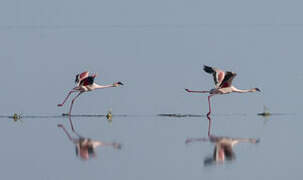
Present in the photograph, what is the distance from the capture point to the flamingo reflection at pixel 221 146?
1986 cm

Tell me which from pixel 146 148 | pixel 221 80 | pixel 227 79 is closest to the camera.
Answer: pixel 146 148

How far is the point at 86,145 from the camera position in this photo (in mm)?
22047

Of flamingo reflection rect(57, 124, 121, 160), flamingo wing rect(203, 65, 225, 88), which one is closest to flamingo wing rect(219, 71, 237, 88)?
flamingo wing rect(203, 65, 225, 88)

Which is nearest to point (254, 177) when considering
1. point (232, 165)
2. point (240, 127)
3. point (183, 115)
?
point (232, 165)

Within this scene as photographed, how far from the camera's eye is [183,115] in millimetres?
29391

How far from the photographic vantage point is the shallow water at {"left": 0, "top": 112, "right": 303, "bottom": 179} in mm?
18500

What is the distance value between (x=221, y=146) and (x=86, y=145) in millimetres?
2908

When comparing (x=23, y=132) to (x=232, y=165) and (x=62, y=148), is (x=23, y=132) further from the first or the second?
Answer: (x=232, y=165)

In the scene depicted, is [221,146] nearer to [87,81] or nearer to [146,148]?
[146,148]

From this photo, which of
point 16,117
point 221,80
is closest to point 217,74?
point 221,80

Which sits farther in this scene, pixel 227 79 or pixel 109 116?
pixel 227 79

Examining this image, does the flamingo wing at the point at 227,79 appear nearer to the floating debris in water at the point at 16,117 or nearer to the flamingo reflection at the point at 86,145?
the floating debris in water at the point at 16,117

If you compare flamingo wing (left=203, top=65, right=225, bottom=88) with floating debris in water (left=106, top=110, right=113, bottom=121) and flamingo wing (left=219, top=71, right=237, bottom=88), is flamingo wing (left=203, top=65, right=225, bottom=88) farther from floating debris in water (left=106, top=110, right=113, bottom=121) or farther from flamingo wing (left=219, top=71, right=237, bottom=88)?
floating debris in water (left=106, top=110, right=113, bottom=121)

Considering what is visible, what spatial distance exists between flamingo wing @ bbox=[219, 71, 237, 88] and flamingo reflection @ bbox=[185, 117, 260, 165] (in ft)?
15.2
